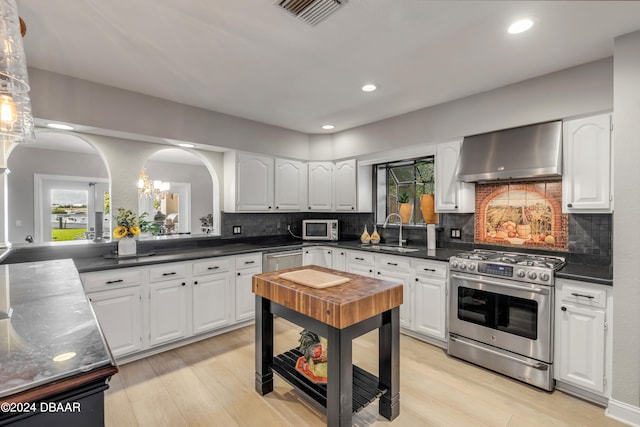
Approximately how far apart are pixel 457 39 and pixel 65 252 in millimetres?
3916

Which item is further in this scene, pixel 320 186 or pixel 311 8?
pixel 320 186

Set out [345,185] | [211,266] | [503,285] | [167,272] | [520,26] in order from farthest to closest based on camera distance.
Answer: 1. [345,185]
2. [211,266]
3. [167,272]
4. [503,285]
5. [520,26]

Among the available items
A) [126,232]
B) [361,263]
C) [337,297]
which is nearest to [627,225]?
[337,297]

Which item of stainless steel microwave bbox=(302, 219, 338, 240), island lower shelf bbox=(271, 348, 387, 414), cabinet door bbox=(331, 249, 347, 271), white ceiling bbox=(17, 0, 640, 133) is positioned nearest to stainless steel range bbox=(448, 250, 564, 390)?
island lower shelf bbox=(271, 348, 387, 414)

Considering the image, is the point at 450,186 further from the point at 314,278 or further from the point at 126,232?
the point at 126,232

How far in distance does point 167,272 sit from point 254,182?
1.65 meters

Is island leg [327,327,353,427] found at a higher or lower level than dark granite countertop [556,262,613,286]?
lower

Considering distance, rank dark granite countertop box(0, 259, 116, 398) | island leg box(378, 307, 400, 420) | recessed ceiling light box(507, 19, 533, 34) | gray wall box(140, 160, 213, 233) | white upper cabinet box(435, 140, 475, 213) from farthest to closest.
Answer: gray wall box(140, 160, 213, 233)
white upper cabinet box(435, 140, 475, 213)
island leg box(378, 307, 400, 420)
recessed ceiling light box(507, 19, 533, 34)
dark granite countertop box(0, 259, 116, 398)

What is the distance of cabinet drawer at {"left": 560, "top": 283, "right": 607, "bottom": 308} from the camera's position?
85.3 inches

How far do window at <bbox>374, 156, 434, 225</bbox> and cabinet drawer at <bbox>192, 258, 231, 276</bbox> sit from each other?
7.60ft

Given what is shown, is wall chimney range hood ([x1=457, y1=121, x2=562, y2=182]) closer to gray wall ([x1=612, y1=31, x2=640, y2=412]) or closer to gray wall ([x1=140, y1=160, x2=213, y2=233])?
gray wall ([x1=612, y1=31, x2=640, y2=412])

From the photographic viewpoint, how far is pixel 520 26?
6.54 feet

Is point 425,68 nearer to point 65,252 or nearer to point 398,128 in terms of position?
point 398,128

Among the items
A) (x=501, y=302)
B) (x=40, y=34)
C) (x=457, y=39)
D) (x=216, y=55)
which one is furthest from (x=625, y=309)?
(x=40, y=34)
